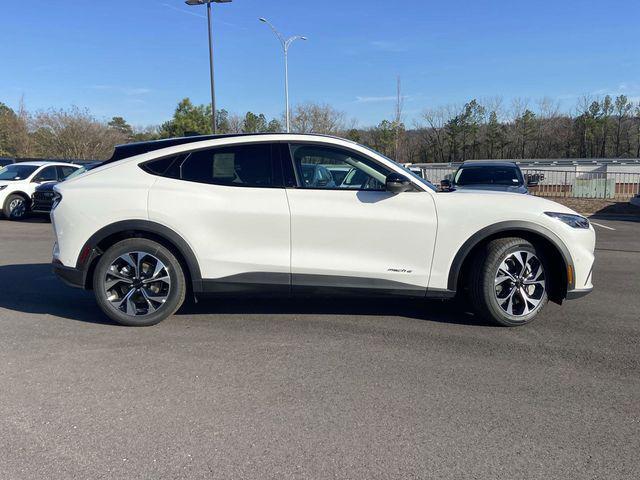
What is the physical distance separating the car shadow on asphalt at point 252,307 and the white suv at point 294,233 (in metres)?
0.51

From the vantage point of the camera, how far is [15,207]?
13922mm

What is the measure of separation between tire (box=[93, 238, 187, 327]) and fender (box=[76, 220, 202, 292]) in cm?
11

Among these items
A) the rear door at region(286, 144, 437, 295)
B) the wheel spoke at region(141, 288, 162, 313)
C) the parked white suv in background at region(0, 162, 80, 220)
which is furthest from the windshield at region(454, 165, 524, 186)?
the parked white suv in background at region(0, 162, 80, 220)

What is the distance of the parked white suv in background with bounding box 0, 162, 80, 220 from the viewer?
1388 centimetres

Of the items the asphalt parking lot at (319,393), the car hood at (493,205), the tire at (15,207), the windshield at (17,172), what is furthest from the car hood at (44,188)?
the car hood at (493,205)

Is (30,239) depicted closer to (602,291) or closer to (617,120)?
(602,291)

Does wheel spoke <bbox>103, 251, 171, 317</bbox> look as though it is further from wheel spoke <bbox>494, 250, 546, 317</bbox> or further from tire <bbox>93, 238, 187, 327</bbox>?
wheel spoke <bbox>494, 250, 546, 317</bbox>

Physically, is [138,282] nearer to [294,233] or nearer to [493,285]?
[294,233]

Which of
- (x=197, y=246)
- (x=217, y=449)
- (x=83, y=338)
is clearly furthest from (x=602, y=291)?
(x=83, y=338)

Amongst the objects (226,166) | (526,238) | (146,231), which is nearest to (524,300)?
(526,238)

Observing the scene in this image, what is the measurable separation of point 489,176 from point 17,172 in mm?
12655

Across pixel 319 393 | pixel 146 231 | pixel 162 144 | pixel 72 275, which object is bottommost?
pixel 319 393

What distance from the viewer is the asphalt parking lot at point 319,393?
272 cm

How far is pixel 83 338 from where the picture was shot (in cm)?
453
